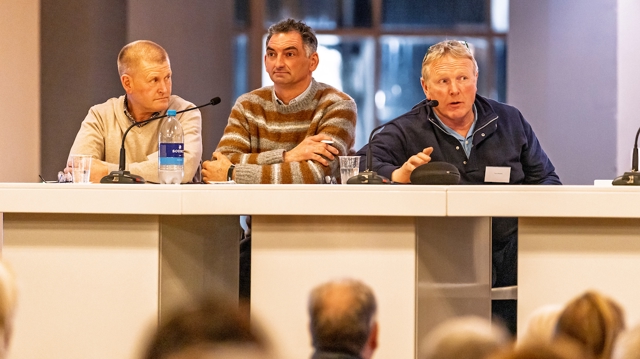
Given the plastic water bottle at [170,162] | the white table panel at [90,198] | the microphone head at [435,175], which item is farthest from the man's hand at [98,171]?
the microphone head at [435,175]

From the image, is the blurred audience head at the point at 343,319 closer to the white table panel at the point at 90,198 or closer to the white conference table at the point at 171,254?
the white conference table at the point at 171,254

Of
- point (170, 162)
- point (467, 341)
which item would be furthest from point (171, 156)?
point (467, 341)

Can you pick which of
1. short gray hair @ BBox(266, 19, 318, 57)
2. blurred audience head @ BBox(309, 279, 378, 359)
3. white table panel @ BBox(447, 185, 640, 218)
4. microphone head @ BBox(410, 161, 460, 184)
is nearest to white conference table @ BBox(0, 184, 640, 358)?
white table panel @ BBox(447, 185, 640, 218)

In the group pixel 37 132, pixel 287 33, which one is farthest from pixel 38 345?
pixel 37 132

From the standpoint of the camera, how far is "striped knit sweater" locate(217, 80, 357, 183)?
2.99m

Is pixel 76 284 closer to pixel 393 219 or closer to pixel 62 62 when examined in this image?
pixel 393 219

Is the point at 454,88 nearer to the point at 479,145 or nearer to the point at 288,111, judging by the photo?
the point at 479,145

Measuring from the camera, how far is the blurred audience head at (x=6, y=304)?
2.93 ft

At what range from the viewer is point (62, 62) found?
558 cm

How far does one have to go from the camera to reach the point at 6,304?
942 millimetres

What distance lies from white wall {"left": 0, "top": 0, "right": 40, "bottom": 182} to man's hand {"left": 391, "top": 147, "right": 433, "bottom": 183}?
9.54 ft

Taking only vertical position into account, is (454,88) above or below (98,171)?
above

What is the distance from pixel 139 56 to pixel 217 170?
653 mm

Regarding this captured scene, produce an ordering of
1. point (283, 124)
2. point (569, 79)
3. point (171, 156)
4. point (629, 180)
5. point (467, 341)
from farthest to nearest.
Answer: point (569, 79), point (283, 124), point (171, 156), point (629, 180), point (467, 341)
